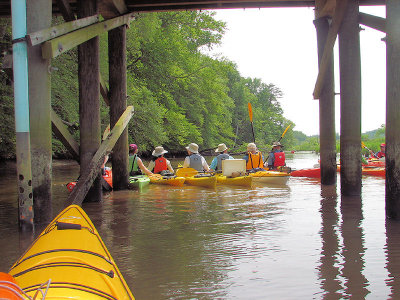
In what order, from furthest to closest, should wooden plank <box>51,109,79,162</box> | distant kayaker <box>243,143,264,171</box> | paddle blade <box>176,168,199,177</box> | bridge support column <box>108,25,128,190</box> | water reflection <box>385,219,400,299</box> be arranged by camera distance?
distant kayaker <box>243,143,264,171</box> < paddle blade <box>176,168,199,177</box> < bridge support column <box>108,25,128,190</box> < wooden plank <box>51,109,79,162</box> < water reflection <box>385,219,400,299</box>

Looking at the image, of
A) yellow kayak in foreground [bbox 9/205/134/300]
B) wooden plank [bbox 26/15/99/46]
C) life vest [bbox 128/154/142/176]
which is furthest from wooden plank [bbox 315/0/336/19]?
yellow kayak in foreground [bbox 9/205/134/300]

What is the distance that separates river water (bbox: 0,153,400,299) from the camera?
11.4 ft

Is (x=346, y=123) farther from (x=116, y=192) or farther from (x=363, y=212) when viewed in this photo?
(x=116, y=192)

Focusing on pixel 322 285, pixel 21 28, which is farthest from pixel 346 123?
pixel 21 28

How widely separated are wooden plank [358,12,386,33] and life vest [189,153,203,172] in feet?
16.4

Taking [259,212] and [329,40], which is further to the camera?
[329,40]

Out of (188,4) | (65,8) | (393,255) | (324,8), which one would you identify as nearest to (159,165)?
(188,4)

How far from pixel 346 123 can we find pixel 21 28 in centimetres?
531

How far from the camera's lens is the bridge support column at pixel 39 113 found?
508 centimetres

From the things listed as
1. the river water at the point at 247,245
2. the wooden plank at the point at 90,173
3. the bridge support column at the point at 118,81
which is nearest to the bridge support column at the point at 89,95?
the wooden plank at the point at 90,173

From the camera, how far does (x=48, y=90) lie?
17.1ft

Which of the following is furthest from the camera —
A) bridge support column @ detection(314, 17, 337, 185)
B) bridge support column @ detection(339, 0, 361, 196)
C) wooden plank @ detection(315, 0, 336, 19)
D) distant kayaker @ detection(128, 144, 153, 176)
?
distant kayaker @ detection(128, 144, 153, 176)

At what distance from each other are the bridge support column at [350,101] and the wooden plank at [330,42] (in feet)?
0.49

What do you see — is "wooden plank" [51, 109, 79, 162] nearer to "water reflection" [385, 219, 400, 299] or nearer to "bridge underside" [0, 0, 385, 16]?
"bridge underside" [0, 0, 385, 16]
